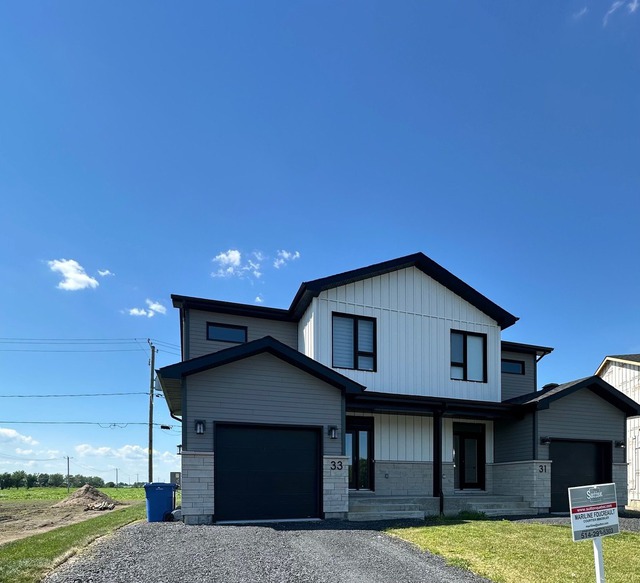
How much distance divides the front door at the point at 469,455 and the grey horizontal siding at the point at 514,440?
0.51m

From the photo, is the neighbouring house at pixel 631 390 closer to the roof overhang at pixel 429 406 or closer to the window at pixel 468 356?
the roof overhang at pixel 429 406

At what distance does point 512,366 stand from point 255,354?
11.8m

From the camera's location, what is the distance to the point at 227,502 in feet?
40.5

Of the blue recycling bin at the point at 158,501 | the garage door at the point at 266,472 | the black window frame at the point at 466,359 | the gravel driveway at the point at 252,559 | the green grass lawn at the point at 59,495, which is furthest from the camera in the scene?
the green grass lawn at the point at 59,495

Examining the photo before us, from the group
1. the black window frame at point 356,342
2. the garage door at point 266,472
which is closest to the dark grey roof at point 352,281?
the black window frame at point 356,342

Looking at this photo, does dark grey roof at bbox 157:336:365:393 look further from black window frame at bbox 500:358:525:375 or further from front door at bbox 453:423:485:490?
black window frame at bbox 500:358:525:375

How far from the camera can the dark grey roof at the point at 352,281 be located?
1619 cm

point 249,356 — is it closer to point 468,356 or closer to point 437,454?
point 437,454

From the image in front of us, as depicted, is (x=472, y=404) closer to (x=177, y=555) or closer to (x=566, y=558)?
(x=566, y=558)

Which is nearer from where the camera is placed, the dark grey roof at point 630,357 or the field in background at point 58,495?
the dark grey roof at point 630,357

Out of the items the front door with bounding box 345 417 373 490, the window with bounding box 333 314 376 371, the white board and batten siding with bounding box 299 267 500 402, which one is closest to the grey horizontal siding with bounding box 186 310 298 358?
the white board and batten siding with bounding box 299 267 500 402

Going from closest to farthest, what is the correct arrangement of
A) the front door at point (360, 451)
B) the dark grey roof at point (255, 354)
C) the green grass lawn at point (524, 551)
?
the green grass lawn at point (524, 551) < the dark grey roof at point (255, 354) < the front door at point (360, 451)

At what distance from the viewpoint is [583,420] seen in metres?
17.1

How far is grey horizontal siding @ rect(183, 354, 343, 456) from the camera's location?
12406 millimetres
